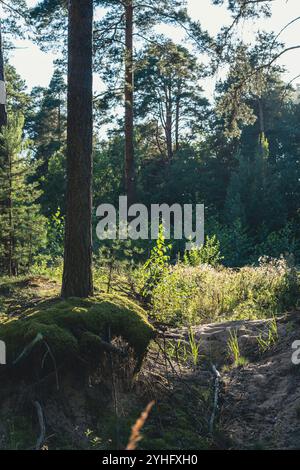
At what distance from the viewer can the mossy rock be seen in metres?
5.19

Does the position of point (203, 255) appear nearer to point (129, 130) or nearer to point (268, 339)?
point (268, 339)

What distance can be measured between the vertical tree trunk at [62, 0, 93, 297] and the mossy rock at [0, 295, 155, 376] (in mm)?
415

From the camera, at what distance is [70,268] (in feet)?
21.3

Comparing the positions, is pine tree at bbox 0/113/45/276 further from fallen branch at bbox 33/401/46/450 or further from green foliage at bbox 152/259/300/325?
fallen branch at bbox 33/401/46/450

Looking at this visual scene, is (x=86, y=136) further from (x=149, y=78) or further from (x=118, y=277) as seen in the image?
(x=149, y=78)

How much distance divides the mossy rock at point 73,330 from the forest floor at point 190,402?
312mm

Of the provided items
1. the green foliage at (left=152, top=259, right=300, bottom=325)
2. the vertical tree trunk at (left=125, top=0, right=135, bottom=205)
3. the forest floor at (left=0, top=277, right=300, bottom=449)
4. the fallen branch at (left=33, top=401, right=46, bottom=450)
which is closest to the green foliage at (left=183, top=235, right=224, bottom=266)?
the green foliage at (left=152, top=259, right=300, bottom=325)

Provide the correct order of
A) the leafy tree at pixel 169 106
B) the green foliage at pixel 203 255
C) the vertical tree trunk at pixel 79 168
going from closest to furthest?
the vertical tree trunk at pixel 79 168 < the green foliage at pixel 203 255 < the leafy tree at pixel 169 106

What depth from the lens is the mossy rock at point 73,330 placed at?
5191 millimetres

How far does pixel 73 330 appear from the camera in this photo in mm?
5457

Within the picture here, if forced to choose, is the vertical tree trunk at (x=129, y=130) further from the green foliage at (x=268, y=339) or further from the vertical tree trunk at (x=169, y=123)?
the vertical tree trunk at (x=169, y=123)

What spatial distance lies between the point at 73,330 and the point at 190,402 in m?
1.35

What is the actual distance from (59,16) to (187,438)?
1342 centimetres

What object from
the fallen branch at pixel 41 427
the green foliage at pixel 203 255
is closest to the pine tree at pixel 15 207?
the green foliage at pixel 203 255
